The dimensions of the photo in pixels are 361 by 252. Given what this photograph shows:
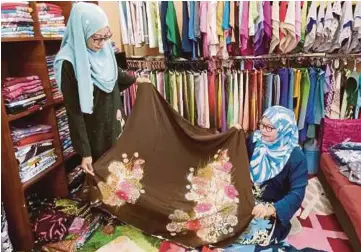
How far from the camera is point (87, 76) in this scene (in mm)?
1834

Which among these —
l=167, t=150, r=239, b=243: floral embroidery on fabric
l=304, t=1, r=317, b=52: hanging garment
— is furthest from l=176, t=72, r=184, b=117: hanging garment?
l=304, t=1, r=317, b=52: hanging garment

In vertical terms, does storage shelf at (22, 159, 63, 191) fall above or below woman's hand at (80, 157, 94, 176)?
below

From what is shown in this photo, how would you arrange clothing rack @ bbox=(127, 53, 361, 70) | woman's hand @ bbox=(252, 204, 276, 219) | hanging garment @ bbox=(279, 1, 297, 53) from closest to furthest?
woman's hand @ bbox=(252, 204, 276, 219), hanging garment @ bbox=(279, 1, 297, 53), clothing rack @ bbox=(127, 53, 361, 70)

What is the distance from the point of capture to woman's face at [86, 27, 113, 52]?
6.00ft

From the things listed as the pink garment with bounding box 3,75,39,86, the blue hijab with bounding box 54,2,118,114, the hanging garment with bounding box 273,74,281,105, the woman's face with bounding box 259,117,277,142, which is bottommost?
the woman's face with bounding box 259,117,277,142

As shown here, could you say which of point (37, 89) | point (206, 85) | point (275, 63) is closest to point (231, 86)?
point (206, 85)

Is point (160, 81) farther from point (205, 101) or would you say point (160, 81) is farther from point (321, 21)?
point (321, 21)

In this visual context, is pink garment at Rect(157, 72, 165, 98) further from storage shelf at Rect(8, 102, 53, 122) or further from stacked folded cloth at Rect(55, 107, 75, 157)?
storage shelf at Rect(8, 102, 53, 122)

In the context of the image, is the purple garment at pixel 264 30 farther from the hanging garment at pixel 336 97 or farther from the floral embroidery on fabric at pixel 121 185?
the floral embroidery on fabric at pixel 121 185

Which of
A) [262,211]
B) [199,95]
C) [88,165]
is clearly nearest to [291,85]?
[199,95]

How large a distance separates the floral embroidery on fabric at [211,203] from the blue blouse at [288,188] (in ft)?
0.78

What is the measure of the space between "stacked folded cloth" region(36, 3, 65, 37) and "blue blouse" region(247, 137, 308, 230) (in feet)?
5.92

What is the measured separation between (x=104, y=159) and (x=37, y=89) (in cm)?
66

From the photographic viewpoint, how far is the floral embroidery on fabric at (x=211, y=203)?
1.84 metres
